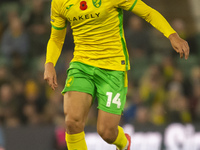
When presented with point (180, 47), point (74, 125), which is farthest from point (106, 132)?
point (180, 47)

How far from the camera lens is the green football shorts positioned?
599 centimetres

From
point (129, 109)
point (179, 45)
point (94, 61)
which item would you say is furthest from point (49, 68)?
point (129, 109)

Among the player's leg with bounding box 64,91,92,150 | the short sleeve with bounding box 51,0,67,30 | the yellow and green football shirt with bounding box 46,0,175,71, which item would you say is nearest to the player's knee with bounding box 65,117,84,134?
the player's leg with bounding box 64,91,92,150

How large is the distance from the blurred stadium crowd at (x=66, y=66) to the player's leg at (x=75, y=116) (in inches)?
157

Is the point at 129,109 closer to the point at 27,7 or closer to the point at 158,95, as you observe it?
the point at 158,95

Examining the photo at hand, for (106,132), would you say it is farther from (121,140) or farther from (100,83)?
(100,83)

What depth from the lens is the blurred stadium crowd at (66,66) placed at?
34.2 feet

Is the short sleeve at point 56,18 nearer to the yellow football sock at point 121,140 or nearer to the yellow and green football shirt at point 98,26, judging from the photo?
the yellow and green football shirt at point 98,26

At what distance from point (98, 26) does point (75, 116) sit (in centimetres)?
102

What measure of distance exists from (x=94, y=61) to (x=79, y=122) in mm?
716

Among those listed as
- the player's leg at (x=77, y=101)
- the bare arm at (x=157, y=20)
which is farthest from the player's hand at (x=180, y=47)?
the player's leg at (x=77, y=101)

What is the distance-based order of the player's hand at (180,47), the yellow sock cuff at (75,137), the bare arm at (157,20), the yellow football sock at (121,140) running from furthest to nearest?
1. the yellow football sock at (121,140)
2. the yellow sock cuff at (75,137)
3. the bare arm at (157,20)
4. the player's hand at (180,47)

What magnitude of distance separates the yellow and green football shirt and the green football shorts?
3.0 inches

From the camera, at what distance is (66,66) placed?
11.2m
